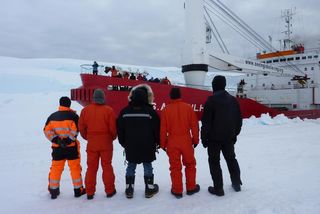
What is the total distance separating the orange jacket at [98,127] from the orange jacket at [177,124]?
23.5 inches

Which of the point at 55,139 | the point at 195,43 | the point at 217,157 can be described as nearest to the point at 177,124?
the point at 217,157

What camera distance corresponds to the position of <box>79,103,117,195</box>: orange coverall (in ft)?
10.5

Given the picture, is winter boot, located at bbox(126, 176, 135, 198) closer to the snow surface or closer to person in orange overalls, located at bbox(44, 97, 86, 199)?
the snow surface

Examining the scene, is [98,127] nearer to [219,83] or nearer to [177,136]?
[177,136]

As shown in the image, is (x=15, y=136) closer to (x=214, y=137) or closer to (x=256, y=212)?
(x=214, y=137)

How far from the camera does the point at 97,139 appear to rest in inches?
126

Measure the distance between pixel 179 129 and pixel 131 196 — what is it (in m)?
0.96

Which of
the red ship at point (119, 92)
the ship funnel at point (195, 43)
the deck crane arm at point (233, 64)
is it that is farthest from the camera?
the deck crane arm at point (233, 64)

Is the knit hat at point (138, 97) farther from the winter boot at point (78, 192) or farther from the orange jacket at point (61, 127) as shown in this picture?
the winter boot at point (78, 192)

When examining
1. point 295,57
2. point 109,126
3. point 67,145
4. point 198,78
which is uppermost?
point 295,57

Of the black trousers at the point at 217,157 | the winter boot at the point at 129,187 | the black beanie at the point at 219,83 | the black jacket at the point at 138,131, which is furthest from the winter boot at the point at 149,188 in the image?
the black beanie at the point at 219,83

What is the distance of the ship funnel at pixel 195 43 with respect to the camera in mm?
11172

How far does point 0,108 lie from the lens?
14922 mm

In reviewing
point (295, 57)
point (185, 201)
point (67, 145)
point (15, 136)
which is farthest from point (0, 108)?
point (295, 57)
